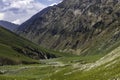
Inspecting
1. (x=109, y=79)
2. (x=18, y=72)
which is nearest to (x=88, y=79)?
(x=109, y=79)

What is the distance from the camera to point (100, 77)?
5559 cm

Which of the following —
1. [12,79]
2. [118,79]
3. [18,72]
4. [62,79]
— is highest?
[18,72]

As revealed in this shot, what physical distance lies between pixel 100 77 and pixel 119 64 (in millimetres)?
5405

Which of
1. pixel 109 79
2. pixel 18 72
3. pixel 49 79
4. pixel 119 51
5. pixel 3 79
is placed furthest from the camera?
pixel 18 72

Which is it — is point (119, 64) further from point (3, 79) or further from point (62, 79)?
point (3, 79)

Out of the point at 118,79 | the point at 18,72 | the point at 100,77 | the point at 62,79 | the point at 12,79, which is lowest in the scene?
the point at 118,79

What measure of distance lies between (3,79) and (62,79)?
2600cm

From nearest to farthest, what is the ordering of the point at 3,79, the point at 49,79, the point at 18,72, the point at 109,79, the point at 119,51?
the point at 109,79
the point at 119,51
the point at 49,79
the point at 3,79
the point at 18,72

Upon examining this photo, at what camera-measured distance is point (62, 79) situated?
7975 cm

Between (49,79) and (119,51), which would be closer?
(119,51)

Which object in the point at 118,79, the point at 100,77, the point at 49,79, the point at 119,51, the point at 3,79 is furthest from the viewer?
the point at 3,79

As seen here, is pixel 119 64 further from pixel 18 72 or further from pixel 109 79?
pixel 18 72

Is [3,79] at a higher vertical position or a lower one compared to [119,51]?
higher

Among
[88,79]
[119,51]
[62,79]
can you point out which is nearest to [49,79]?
[62,79]
